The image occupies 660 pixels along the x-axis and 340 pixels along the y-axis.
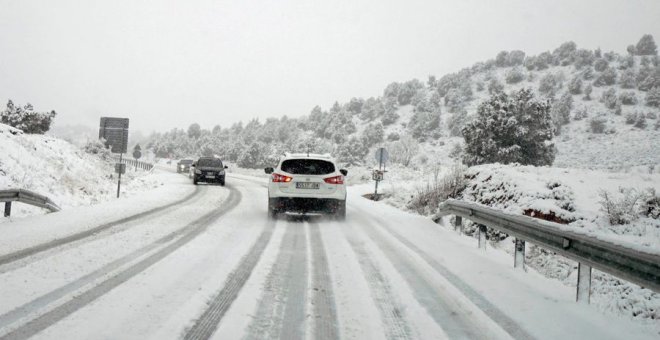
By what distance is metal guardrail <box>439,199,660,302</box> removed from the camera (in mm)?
3588

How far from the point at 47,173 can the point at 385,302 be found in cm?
1554

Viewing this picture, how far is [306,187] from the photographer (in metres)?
10.0

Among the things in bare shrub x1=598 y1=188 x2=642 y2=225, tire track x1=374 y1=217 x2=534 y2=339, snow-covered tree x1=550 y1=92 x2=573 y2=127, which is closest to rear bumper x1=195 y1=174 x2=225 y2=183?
tire track x1=374 y1=217 x2=534 y2=339

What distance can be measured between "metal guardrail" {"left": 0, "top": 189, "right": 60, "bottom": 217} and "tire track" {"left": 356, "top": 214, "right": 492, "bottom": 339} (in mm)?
8067

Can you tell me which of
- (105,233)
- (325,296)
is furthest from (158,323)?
(105,233)

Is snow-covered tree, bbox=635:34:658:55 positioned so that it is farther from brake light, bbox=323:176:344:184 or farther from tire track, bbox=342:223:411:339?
tire track, bbox=342:223:411:339

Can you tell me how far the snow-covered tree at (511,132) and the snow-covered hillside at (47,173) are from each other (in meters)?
24.8

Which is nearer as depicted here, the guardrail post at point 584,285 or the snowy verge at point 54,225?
the guardrail post at point 584,285

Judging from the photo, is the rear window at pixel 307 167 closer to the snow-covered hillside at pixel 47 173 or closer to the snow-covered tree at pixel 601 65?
the snow-covered hillside at pixel 47 173

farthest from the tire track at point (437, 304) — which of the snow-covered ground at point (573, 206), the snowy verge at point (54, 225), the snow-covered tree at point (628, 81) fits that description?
the snow-covered tree at point (628, 81)

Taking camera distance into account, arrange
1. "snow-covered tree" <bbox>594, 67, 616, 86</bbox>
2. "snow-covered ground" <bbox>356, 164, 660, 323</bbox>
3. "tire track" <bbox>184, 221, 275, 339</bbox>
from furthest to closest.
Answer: "snow-covered tree" <bbox>594, 67, 616, 86</bbox>
"snow-covered ground" <bbox>356, 164, 660, 323</bbox>
"tire track" <bbox>184, 221, 275, 339</bbox>

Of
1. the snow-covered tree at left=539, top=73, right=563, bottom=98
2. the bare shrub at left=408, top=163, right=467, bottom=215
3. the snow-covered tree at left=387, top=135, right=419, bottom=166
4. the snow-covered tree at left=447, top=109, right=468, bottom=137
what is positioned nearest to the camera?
the bare shrub at left=408, top=163, right=467, bottom=215

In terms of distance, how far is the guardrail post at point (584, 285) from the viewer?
4.46m

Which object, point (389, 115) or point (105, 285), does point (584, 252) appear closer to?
point (105, 285)
